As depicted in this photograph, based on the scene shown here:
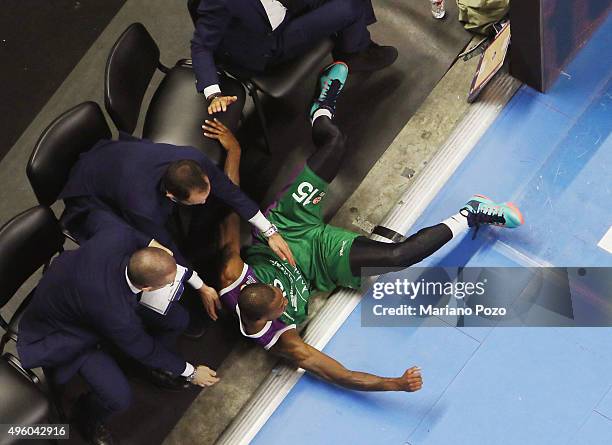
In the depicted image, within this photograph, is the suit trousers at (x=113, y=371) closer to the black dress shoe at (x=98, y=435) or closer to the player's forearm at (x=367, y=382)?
the black dress shoe at (x=98, y=435)

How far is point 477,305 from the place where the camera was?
4441 millimetres

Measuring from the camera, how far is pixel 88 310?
3.75 meters

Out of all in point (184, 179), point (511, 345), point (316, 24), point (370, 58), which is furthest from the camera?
point (370, 58)

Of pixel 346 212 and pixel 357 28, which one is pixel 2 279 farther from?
pixel 357 28

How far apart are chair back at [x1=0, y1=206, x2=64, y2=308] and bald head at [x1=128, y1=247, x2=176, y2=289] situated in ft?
1.97

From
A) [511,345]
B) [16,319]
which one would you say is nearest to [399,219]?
[511,345]

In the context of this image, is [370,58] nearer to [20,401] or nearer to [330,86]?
[330,86]

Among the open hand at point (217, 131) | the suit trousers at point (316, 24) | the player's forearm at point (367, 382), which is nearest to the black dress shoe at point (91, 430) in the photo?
the player's forearm at point (367, 382)

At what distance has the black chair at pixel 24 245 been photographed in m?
3.98

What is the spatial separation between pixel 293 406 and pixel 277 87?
1615 millimetres

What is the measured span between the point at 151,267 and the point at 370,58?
6.45ft

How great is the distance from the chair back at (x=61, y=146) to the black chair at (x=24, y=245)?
0.20 metres

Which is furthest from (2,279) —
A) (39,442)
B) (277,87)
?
(277,87)

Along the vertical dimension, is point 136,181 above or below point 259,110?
below
